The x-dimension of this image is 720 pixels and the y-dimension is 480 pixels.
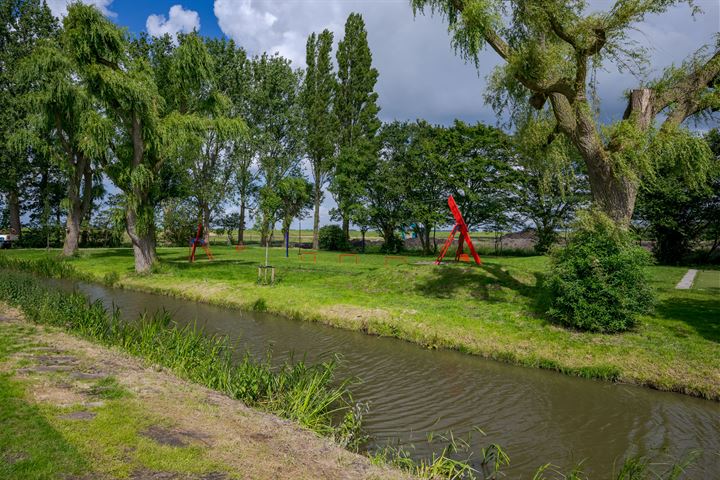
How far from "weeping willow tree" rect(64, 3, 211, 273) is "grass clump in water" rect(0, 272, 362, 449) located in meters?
12.2

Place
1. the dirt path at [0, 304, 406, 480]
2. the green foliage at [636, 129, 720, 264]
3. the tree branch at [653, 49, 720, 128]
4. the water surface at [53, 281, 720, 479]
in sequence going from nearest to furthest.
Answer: the dirt path at [0, 304, 406, 480]
the water surface at [53, 281, 720, 479]
the tree branch at [653, 49, 720, 128]
the green foliage at [636, 129, 720, 264]

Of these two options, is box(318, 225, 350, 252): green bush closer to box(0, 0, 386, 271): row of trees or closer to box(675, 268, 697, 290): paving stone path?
box(0, 0, 386, 271): row of trees

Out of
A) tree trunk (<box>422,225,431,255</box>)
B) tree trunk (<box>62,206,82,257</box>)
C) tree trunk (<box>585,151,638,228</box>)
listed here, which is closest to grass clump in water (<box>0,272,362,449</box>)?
tree trunk (<box>585,151,638,228</box>)

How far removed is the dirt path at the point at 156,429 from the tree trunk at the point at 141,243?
17.2m

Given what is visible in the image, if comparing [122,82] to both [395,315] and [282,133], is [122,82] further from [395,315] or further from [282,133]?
[282,133]

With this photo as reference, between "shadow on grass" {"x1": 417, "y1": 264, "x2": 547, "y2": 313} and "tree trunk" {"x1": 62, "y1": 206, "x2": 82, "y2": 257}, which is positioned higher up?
"tree trunk" {"x1": 62, "y1": 206, "x2": 82, "y2": 257}

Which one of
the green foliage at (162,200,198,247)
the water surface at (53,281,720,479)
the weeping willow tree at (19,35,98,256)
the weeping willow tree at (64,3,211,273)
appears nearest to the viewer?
the water surface at (53,281,720,479)

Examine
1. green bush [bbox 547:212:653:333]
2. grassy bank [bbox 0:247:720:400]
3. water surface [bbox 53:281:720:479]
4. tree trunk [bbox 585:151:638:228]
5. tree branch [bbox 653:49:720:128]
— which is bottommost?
water surface [bbox 53:281:720:479]

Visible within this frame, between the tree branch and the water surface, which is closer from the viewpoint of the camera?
the water surface

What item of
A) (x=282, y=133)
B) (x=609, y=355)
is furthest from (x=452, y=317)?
(x=282, y=133)

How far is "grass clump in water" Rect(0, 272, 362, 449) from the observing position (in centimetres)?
700

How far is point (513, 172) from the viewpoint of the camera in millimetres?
40719

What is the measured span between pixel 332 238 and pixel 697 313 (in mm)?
37515

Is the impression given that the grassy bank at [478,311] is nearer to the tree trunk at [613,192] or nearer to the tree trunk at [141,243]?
the tree trunk at [141,243]
